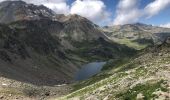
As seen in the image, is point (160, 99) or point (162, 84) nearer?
point (160, 99)

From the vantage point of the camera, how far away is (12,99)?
276ft

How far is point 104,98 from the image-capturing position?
47.0 metres

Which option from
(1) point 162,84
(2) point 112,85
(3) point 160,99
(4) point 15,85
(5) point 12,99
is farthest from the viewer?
(4) point 15,85

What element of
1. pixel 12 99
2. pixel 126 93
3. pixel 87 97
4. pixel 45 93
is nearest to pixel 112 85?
pixel 87 97

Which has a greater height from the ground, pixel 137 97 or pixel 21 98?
pixel 137 97

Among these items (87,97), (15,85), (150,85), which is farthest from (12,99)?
(150,85)

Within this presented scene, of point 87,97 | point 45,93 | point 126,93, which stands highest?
point 126,93

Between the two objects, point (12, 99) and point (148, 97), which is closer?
point (148, 97)

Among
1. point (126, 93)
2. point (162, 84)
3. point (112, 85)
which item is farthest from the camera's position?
point (112, 85)

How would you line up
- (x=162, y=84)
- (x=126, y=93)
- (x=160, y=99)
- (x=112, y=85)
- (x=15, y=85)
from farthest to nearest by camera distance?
1. (x=15, y=85)
2. (x=112, y=85)
3. (x=126, y=93)
4. (x=162, y=84)
5. (x=160, y=99)

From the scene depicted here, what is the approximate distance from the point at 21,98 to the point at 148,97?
53.9 m

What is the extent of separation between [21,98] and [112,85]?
40.5 metres

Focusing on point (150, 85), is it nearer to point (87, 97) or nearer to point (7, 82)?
point (87, 97)

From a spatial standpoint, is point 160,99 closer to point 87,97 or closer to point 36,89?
point 87,97
